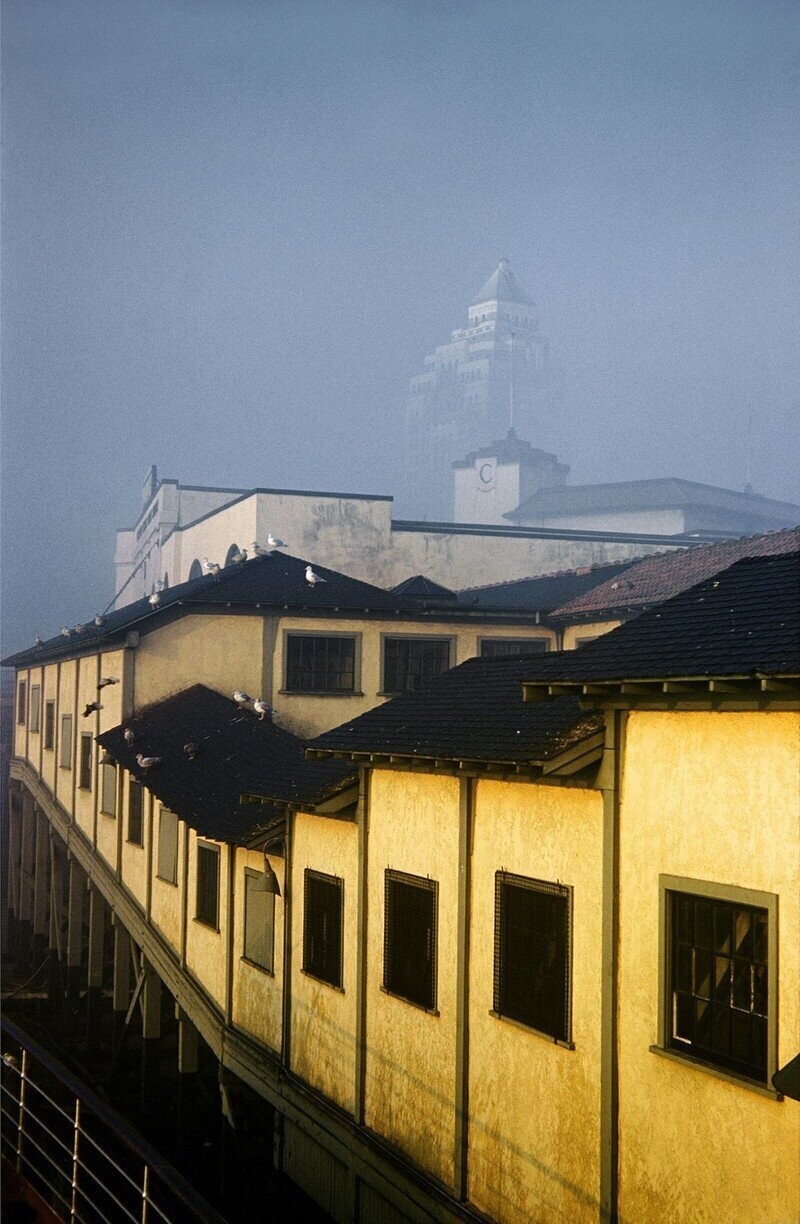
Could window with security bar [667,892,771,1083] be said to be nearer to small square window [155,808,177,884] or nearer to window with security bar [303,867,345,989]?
window with security bar [303,867,345,989]

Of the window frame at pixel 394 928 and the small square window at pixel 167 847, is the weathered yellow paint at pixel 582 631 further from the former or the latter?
the window frame at pixel 394 928

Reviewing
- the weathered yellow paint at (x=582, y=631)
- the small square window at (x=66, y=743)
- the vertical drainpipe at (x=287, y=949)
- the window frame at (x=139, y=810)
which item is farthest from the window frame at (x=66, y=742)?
the vertical drainpipe at (x=287, y=949)

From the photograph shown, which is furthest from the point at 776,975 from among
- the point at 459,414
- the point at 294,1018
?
the point at 459,414

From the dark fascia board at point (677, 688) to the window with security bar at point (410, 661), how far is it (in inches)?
687

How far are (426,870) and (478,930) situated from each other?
3.33ft

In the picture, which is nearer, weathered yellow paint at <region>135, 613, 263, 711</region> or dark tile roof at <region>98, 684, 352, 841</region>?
dark tile roof at <region>98, 684, 352, 841</region>

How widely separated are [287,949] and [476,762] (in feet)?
17.1

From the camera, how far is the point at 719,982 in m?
7.76

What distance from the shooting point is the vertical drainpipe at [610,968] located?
8.48 metres

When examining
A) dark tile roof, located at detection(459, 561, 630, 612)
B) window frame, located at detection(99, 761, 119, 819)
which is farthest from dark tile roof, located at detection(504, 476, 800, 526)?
window frame, located at detection(99, 761, 119, 819)

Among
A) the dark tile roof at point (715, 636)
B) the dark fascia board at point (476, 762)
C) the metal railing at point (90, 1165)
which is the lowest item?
the metal railing at point (90, 1165)

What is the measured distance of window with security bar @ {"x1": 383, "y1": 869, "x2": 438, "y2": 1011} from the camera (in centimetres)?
1116

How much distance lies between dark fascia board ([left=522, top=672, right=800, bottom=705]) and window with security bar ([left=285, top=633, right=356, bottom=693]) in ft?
55.0

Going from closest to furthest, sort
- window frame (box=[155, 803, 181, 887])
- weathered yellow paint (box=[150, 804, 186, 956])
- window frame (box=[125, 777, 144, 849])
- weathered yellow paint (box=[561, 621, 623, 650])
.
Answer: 1. weathered yellow paint (box=[150, 804, 186, 956])
2. window frame (box=[155, 803, 181, 887])
3. window frame (box=[125, 777, 144, 849])
4. weathered yellow paint (box=[561, 621, 623, 650])
